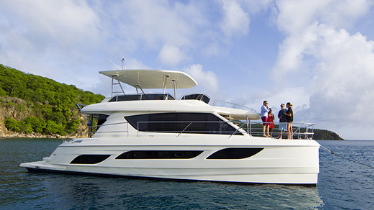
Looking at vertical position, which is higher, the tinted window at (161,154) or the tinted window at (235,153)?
the tinted window at (235,153)

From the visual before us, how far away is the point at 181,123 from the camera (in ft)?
25.3

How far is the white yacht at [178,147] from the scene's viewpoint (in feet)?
21.9

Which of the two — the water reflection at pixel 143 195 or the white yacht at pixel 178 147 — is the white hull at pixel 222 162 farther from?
the water reflection at pixel 143 195

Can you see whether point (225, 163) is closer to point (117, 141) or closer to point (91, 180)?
point (117, 141)

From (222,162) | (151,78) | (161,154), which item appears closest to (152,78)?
(151,78)

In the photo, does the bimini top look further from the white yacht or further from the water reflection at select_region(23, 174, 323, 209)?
the water reflection at select_region(23, 174, 323, 209)

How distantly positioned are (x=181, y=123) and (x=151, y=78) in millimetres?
2426

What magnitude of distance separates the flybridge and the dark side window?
4.81ft

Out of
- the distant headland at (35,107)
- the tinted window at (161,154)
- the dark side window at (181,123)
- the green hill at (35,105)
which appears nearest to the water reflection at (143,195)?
the tinted window at (161,154)

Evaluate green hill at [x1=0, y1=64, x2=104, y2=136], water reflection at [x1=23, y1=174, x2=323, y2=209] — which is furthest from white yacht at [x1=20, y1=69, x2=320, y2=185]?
green hill at [x1=0, y1=64, x2=104, y2=136]

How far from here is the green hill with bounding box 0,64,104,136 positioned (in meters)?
48.8

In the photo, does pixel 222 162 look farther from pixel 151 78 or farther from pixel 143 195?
pixel 151 78

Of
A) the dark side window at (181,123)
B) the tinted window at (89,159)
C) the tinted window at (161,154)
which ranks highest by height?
the dark side window at (181,123)

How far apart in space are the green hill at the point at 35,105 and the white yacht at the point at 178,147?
48514 millimetres
